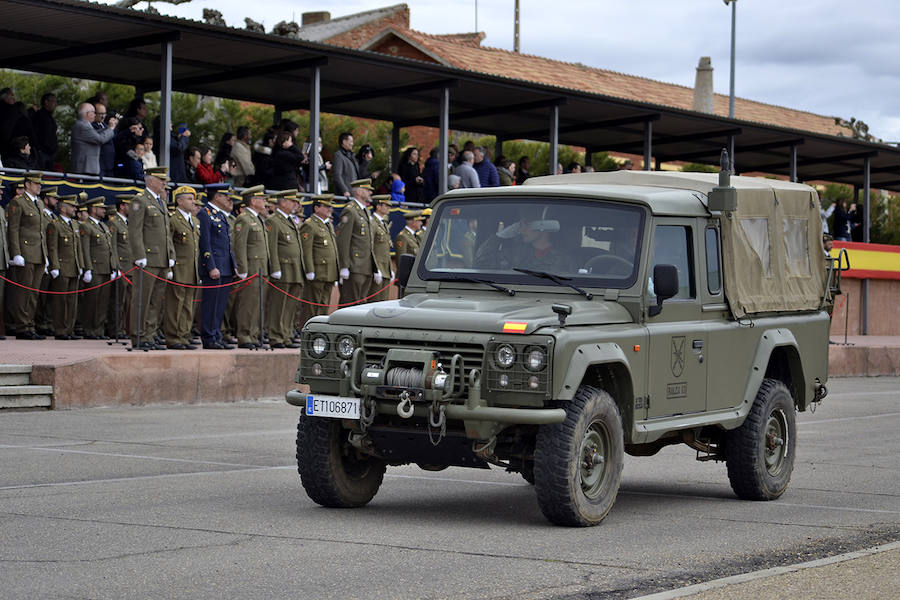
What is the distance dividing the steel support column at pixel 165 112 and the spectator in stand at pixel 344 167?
11.2 ft

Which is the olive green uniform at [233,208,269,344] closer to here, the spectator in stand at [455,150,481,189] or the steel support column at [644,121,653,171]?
the spectator in stand at [455,150,481,189]

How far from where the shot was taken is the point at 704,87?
67375 mm

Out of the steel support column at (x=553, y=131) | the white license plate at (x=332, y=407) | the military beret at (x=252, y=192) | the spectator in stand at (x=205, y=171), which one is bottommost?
the white license plate at (x=332, y=407)

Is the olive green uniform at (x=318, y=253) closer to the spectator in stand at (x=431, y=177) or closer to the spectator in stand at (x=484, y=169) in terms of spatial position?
the spectator in stand at (x=431, y=177)

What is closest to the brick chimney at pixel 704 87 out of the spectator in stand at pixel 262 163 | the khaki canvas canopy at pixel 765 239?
the spectator in stand at pixel 262 163

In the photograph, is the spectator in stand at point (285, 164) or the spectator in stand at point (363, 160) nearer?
the spectator in stand at point (285, 164)

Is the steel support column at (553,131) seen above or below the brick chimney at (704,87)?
below

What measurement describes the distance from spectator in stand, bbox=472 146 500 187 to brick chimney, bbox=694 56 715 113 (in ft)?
129

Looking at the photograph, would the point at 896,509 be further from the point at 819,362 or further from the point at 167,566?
the point at 167,566

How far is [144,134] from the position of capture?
22625 mm

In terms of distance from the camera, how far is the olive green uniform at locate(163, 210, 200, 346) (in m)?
19.7

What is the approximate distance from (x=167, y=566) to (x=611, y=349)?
3207 mm

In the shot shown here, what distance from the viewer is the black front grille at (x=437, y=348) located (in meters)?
8.96

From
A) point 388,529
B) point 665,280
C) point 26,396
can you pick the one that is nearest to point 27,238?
point 26,396
